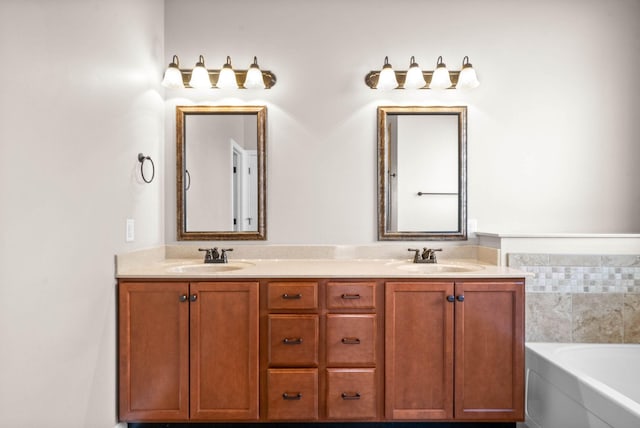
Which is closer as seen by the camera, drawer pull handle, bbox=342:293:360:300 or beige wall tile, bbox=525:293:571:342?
drawer pull handle, bbox=342:293:360:300

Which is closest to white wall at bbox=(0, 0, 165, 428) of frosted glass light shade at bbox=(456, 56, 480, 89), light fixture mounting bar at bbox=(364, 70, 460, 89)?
light fixture mounting bar at bbox=(364, 70, 460, 89)

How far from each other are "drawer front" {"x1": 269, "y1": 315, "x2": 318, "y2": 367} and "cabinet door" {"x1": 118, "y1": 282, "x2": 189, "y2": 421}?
44 centimetres

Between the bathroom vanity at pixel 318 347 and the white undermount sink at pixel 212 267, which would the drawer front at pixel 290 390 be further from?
the white undermount sink at pixel 212 267

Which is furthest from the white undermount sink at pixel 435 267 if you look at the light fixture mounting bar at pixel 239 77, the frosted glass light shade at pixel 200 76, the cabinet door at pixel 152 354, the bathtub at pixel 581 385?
the frosted glass light shade at pixel 200 76

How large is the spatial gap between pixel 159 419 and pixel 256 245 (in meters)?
1.09

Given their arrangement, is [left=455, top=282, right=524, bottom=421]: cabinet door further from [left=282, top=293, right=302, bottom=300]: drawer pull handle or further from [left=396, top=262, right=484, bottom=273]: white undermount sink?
[left=282, top=293, right=302, bottom=300]: drawer pull handle

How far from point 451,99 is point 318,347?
1788 mm

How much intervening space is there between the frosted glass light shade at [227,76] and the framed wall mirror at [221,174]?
0.15m

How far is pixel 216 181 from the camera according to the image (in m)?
2.41

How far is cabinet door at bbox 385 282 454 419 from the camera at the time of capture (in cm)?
187

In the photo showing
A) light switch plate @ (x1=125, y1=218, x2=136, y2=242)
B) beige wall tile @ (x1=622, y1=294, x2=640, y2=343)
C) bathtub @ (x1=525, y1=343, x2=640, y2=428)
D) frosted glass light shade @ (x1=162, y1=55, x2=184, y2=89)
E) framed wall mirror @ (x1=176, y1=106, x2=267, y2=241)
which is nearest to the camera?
bathtub @ (x1=525, y1=343, x2=640, y2=428)

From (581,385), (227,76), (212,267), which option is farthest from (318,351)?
(227,76)

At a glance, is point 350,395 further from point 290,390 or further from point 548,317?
point 548,317

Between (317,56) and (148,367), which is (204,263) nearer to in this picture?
(148,367)
